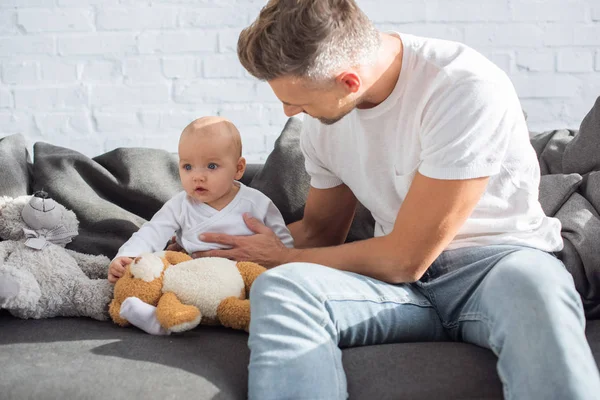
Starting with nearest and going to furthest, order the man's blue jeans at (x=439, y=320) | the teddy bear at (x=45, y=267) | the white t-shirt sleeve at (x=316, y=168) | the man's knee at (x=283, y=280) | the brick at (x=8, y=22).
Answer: the man's blue jeans at (x=439, y=320) < the man's knee at (x=283, y=280) < the teddy bear at (x=45, y=267) < the white t-shirt sleeve at (x=316, y=168) < the brick at (x=8, y=22)

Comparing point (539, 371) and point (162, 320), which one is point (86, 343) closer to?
point (162, 320)

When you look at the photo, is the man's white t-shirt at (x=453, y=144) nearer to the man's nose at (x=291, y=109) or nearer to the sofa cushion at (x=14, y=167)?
the man's nose at (x=291, y=109)

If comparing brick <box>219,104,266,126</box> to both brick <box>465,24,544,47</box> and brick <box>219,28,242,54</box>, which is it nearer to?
brick <box>219,28,242,54</box>

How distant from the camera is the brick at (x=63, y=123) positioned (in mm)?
2457

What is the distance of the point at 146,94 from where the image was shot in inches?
96.3

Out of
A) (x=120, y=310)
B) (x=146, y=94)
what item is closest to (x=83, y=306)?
(x=120, y=310)

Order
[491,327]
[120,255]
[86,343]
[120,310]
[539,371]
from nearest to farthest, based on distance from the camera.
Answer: [539,371]
[491,327]
[86,343]
[120,310]
[120,255]

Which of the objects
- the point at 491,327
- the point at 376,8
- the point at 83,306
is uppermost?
the point at 376,8

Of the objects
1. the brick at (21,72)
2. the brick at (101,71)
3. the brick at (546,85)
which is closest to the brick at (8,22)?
the brick at (21,72)

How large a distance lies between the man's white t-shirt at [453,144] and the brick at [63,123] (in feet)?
3.77

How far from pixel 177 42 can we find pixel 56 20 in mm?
414

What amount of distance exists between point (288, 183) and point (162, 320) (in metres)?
0.64

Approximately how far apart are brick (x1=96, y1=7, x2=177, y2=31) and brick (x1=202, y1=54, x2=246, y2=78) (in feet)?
0.57

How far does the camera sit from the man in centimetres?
119
